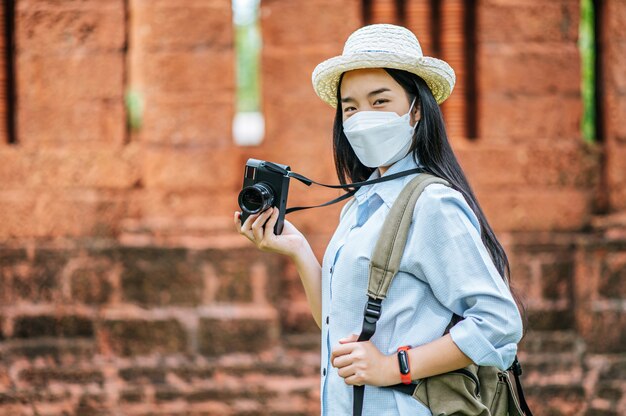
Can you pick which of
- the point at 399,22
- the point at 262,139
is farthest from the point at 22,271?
the point at 399,22

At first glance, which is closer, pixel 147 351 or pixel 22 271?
pixel 147 351

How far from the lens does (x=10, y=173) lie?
17.7 feet

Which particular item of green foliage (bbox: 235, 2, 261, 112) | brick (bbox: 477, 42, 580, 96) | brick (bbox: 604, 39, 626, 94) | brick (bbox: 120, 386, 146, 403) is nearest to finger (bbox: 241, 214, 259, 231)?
brick (bbox: 120, 386, 146, 403)

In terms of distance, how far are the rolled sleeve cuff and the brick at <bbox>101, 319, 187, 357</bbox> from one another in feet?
11.3

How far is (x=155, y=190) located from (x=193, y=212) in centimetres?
31

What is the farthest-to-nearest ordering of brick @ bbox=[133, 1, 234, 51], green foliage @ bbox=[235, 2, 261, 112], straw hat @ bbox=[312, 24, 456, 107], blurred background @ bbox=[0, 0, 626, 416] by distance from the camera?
green foliage @ bbox=[235, 2, 261, 112]
brick @ bbox=[133, 1, 234, 51]
blurred background @ bbox=[0, 0, 626, 416]
straw hat @ bbox=[312, 24, 456, 107]

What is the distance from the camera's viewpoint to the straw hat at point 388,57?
6.72 ft

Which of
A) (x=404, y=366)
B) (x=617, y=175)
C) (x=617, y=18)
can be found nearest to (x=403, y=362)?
(x=404, y=366)

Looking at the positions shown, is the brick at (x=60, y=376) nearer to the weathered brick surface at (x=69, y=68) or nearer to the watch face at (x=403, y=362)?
the weathered brick surface at (x=69, y=68)

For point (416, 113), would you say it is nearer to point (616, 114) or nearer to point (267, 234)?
point (267, 234)

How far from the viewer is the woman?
1.87 meters

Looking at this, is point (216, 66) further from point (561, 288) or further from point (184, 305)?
point (561, 288)

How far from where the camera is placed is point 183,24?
5160 millimetres

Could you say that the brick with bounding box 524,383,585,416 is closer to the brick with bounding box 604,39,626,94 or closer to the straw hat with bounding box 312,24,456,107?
the brick with bounding box 604,39,626,94
